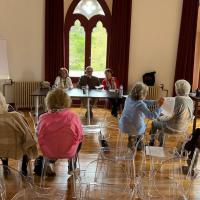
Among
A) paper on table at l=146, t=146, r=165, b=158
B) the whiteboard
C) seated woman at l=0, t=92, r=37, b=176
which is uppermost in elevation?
the whiteboard

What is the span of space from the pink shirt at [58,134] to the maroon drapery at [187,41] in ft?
14.9

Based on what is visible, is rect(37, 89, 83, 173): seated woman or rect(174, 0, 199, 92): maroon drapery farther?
rect(174, 0, 199, 92): maroon drapery

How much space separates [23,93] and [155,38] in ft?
10.4

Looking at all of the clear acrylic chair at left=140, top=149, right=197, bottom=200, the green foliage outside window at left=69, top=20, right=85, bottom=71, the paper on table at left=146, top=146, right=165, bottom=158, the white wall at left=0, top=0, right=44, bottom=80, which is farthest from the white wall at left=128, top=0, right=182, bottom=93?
the paper on table at left=146, top=146, right=165, bottom=158

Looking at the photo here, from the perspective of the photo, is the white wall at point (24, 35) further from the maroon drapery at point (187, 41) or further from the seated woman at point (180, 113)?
the seated woman at point (180, 113)

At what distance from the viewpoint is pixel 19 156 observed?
314 centimetres

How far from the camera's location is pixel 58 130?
298 cm

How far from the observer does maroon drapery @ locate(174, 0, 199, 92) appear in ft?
22.0

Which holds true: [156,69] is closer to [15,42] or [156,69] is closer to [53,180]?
[15,42]

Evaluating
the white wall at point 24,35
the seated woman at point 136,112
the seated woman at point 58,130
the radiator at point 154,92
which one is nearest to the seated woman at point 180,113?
the seated woman at point 136,112

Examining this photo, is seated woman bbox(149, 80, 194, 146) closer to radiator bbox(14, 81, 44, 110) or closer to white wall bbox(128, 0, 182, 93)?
white wall bbox(128, 0, 182, 93)

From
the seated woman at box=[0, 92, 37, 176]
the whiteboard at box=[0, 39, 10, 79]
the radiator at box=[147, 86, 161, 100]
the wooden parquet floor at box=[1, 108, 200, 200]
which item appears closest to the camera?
the seated woman at box=[0, 92, 37, 176]

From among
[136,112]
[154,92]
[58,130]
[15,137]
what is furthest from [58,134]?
[154,92]

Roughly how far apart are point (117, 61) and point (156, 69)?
941mm
